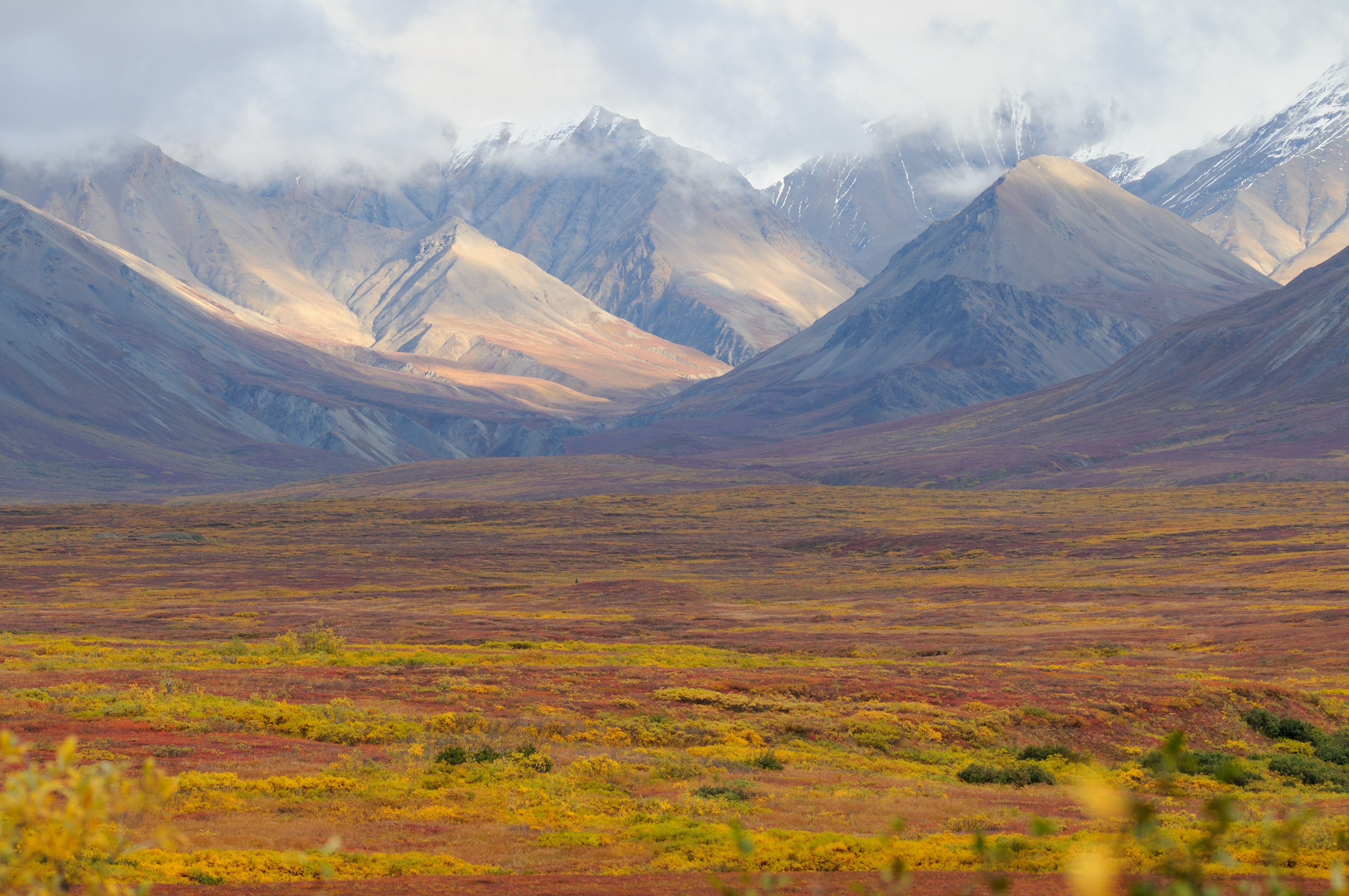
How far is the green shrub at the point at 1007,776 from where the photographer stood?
98.4ft

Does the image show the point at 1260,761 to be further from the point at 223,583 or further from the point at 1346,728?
the point at 223,583

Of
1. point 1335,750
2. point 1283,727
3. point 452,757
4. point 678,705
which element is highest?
point 1283,727

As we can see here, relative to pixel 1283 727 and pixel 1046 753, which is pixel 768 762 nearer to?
pixel 1046 753

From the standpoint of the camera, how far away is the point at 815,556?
121312 millimetres

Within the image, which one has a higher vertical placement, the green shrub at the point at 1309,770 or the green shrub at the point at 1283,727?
the green shrub at the point at 1283,727

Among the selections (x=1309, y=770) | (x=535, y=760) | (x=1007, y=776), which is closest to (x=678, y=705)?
(x=535, y=760)

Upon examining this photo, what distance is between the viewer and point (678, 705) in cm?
3794

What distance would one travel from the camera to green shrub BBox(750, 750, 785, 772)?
99.1 ft

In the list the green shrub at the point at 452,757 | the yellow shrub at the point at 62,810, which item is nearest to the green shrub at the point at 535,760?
the green shrub at the point at 452,757

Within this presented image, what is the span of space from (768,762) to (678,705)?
7.90 meters

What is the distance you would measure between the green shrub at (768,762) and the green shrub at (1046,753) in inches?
281

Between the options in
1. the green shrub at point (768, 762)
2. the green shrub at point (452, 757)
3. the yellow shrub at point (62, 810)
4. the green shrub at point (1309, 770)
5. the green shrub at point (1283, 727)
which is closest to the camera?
the yellow shrub at point (62, 810)

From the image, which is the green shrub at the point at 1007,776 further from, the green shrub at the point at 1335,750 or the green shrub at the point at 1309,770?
the green shrub at the point at 1335,750

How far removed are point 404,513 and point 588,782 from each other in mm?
135864
